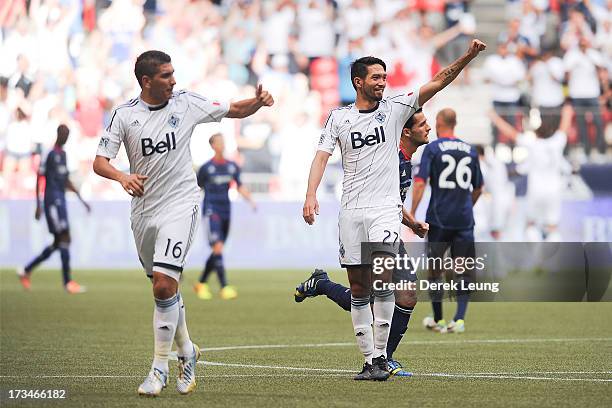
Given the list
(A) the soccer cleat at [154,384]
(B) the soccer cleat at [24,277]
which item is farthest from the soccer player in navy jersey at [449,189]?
(B) the soccer cleat at [24,277]

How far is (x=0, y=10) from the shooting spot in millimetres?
29562

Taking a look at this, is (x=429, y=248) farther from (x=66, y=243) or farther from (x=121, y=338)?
(x=66, y=243)

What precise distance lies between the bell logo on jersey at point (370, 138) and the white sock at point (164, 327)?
1.95 m

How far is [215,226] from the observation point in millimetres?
21000

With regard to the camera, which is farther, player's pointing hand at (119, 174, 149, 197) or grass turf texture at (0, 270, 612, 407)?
grass turf texture at (0, 270, 612, 407)

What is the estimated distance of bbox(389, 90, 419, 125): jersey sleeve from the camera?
10016mm

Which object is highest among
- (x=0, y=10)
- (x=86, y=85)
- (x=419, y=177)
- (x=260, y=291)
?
(x=0, y=10)

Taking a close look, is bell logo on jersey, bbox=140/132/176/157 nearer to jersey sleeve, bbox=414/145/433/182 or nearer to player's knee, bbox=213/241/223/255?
jersey sleeve, bbox=414/145/433/182

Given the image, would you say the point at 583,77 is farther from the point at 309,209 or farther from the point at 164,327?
the point at 164,327

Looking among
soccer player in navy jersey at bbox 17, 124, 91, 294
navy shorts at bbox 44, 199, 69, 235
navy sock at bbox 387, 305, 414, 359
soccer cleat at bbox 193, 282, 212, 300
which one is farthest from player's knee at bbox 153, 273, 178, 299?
navy shorts at bbox 44, 199, 69, 235

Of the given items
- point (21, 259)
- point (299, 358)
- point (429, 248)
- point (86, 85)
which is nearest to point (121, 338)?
point (299, 358)

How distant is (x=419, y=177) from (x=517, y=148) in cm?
1277

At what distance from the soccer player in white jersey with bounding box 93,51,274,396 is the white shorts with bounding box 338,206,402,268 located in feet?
4.25

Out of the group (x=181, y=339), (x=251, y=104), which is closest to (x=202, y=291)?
(x=181, y=339)
